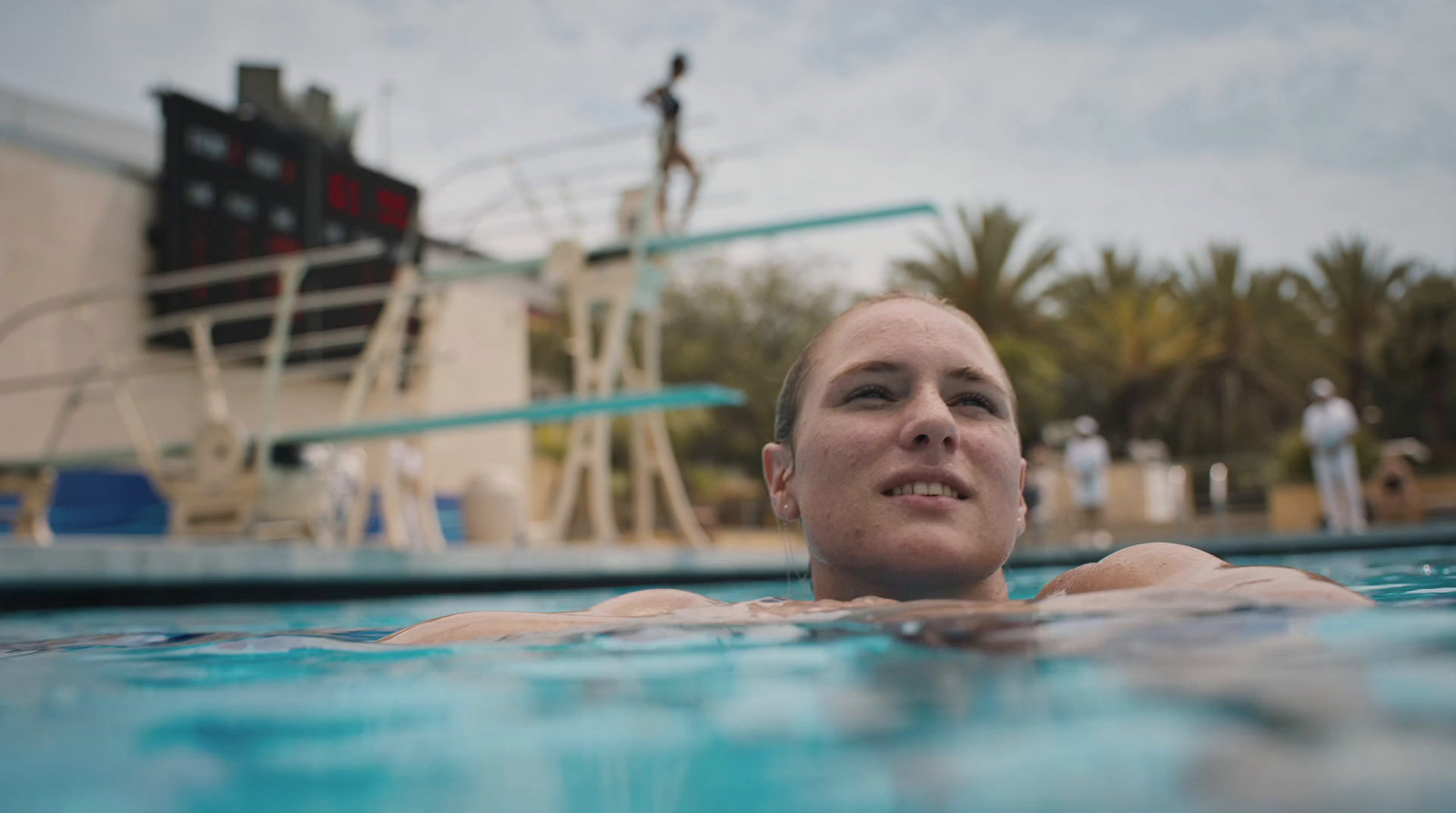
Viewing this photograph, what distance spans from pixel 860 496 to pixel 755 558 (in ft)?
21.3

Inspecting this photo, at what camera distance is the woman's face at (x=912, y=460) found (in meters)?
1.79

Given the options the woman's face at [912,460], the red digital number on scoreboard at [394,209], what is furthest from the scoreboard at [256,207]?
the woman's face at [912,460]

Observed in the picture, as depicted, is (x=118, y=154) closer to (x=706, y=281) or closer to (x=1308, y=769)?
(x=1308, y=769)

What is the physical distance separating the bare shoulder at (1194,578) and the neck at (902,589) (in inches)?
4.5

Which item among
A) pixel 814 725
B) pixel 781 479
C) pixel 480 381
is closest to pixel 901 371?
pixel 781 479

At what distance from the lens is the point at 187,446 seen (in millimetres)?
7879

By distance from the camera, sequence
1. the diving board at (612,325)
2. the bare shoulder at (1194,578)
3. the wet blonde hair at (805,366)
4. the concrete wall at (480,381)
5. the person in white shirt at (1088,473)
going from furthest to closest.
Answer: the concrete wall at (480,381)
the person in white shirt at (1088,473)
the diving board at (612,325)
the wet blonde hair at (805,366)
the bare shoulder at (1194,578)

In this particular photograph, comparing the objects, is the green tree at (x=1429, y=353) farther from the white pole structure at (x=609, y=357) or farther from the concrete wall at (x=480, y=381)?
the white pole structure at (x=609, y=357)

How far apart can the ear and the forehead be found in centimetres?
22

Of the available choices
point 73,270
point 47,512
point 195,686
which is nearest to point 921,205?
point 195,686

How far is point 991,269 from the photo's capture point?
993 inches

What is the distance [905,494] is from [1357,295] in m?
28.6

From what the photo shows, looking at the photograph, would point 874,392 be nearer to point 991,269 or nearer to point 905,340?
point 905,340

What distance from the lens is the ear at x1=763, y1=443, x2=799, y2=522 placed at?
84.9 inches
